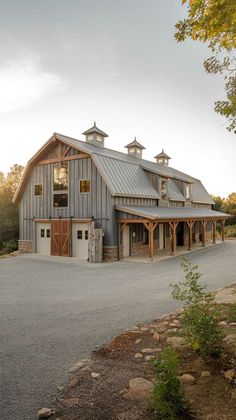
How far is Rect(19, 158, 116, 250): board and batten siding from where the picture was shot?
16.6 m

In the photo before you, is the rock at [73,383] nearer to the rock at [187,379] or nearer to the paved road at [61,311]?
the paved road at [61,311]

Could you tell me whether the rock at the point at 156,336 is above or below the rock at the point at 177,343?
below

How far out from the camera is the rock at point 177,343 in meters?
4.40

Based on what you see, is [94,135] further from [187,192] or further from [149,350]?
[149,350]

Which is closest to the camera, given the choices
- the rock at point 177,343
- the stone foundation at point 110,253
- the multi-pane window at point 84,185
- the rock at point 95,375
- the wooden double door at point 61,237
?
the rock at point 95,375

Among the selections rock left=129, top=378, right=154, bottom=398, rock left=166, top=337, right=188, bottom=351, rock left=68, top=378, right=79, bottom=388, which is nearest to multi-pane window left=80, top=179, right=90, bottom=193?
rock left=166, top=337, right=188, bottom=351

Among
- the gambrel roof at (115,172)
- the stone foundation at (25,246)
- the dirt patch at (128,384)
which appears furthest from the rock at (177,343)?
the stone foundation at (25,246)

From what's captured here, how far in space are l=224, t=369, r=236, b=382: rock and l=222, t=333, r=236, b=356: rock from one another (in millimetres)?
Result: 558

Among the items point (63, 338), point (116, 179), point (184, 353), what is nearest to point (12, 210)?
point (116, 179)

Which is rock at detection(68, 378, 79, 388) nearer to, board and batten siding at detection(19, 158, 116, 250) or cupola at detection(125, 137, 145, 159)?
board and batten siding at detection(19, 158, 116, 250)

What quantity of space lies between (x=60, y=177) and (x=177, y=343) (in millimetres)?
15979

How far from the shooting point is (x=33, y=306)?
7.70 meters

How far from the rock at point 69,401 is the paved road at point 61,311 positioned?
8.0 inches

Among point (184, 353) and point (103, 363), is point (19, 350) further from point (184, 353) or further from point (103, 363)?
point (184, 353)
